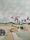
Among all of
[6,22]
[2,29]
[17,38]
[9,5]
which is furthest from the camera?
[9,5]

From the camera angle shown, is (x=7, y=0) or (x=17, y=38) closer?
(x=17, y=38)

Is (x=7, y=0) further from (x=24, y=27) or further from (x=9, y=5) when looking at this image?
(x=24, y=27)

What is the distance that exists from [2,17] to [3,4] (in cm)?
22

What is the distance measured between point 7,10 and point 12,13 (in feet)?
0.29

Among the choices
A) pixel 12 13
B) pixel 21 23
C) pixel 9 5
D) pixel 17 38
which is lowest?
pixel 17 38

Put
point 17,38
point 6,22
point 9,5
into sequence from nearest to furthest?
point 17,38, point 6,22, point 9,5

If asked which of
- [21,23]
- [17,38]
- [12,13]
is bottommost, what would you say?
[17,38]

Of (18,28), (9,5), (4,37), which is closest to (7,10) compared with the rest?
(9,5)

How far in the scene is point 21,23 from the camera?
131cm

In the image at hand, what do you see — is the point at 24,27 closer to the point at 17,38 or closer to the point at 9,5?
the point at 17,38

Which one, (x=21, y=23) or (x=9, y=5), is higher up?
(x=9, y=5)

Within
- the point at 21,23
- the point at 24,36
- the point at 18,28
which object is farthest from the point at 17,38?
the point at 21,23

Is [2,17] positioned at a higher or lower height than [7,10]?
lower

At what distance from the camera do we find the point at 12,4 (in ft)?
4.65
